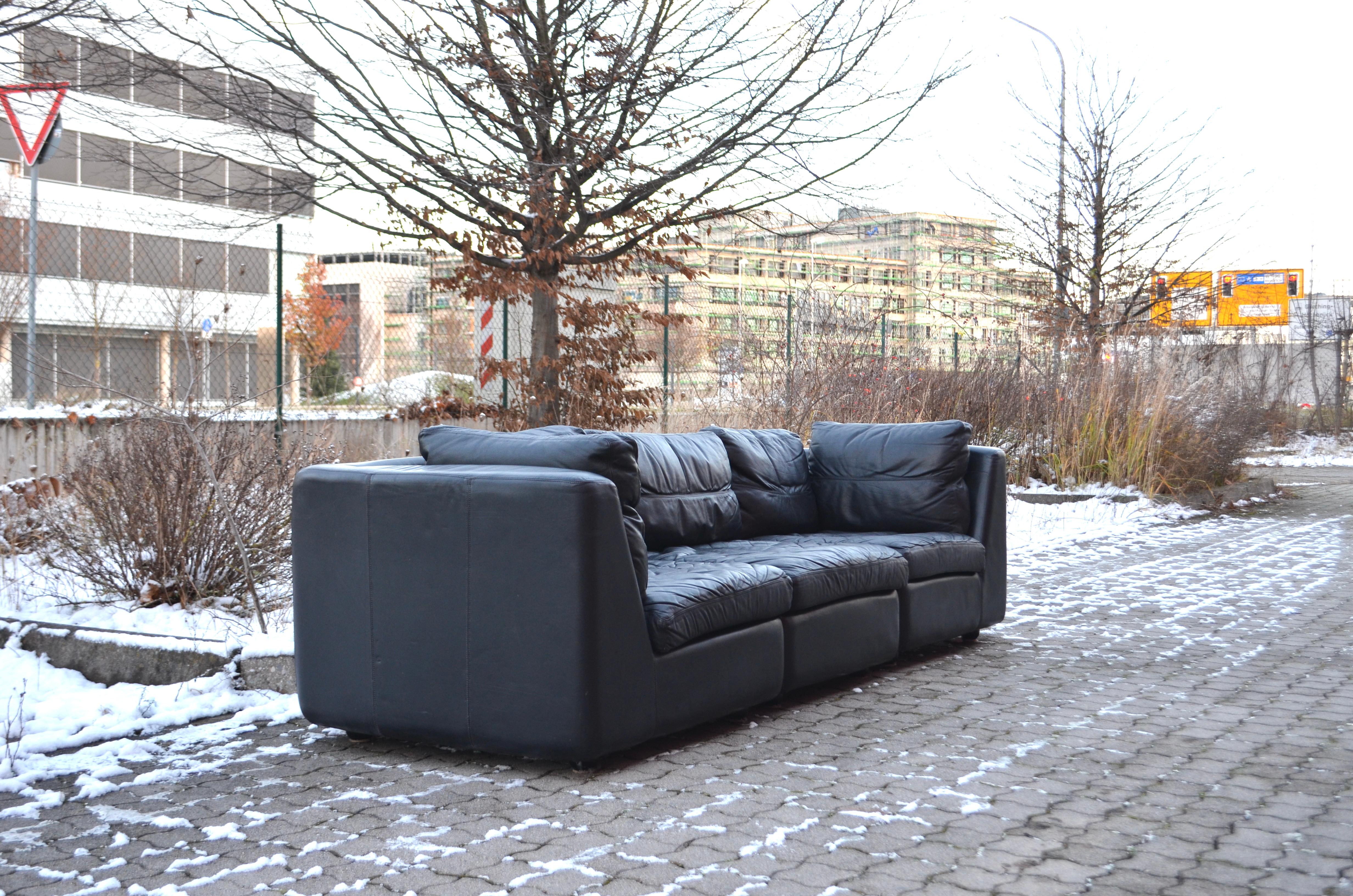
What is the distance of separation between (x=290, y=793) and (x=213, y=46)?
19.3 ft

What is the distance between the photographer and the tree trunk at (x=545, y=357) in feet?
30.5

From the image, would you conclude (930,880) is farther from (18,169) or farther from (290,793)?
(18,169)

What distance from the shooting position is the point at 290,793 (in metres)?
3.52

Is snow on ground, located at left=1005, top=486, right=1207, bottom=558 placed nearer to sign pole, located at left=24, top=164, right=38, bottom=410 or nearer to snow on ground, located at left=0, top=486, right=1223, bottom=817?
snow on ground, located at left=0, top=486, right=1223, bottom=817

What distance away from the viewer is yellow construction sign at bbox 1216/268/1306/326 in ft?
125

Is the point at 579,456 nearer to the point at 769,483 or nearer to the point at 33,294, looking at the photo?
the point at 769,483

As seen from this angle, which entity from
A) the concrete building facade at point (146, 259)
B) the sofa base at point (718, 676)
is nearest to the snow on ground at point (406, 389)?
the concrete building facade at point (146, 259)

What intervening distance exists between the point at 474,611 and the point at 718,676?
3.00 ft

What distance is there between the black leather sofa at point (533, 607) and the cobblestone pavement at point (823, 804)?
17 centimetres

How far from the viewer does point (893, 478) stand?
6191 mm

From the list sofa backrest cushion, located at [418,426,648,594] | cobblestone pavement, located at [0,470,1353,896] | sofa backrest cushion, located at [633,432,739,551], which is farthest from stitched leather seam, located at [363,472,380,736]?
sofa backrest cushion, located at [633,432,739,551]

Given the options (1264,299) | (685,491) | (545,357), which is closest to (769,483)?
(685,491)

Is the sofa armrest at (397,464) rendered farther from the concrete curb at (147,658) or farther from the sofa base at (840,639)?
the sofa base at (840,639)

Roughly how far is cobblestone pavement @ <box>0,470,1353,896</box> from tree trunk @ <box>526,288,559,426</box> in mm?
4774
